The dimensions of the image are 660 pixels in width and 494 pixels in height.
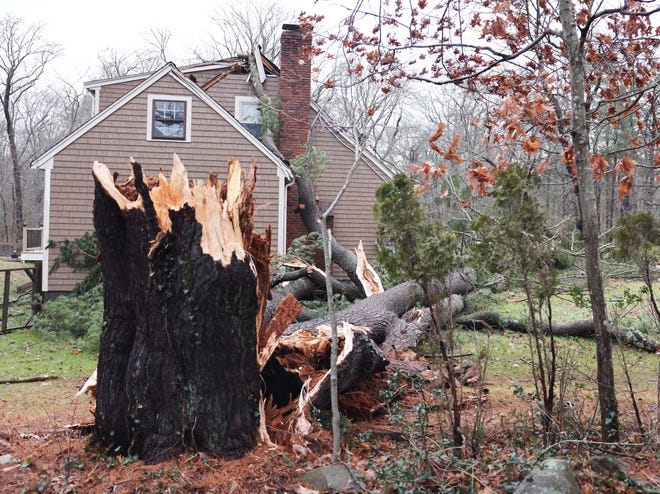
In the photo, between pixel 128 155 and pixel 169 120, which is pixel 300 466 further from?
pixel 169 120

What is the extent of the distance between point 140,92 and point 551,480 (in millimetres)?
14746

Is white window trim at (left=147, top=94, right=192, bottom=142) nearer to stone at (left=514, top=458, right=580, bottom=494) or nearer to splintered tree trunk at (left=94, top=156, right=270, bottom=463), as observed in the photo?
splintered tree trunk at (left=94, top=156, right=270, bottom=463)

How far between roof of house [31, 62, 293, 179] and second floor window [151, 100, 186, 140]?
0.53m

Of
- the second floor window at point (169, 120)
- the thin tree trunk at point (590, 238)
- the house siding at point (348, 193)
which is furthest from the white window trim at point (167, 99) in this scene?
the thin tree trunk at point (590, 238)

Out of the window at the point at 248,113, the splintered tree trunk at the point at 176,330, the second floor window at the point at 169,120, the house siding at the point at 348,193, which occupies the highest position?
the window at the point at 248,113

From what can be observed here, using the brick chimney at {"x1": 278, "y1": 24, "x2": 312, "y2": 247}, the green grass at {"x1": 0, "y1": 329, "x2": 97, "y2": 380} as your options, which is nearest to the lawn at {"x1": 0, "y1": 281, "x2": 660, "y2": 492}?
the green grass at {"x1": 0, "y1": 329, "x2": 97, "y2": 380}

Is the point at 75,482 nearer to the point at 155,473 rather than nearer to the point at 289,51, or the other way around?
the point at 155,473

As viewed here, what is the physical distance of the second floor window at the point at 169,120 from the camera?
15.7 m

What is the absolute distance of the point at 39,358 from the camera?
423 inches

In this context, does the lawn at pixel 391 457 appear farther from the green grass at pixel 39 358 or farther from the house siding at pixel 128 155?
the house siding at pixel 128 155

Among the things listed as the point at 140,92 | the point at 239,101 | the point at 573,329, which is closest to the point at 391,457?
the point at 573,329

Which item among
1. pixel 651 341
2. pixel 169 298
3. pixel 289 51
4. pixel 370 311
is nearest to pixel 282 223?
pixel 289 51

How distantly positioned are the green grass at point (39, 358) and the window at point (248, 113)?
9.86 m

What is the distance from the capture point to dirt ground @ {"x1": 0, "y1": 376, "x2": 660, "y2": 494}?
12.9ft
